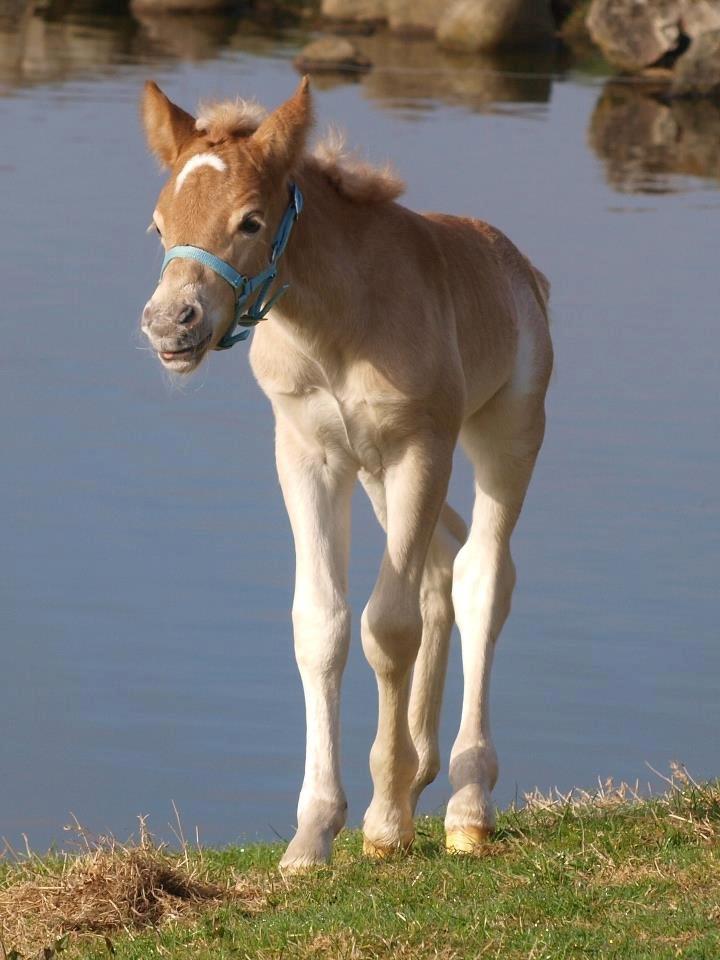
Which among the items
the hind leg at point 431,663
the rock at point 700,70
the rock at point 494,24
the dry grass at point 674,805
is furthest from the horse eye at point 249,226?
the rock at point 494,24

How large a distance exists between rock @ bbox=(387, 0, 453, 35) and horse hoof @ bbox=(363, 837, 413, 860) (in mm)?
32117

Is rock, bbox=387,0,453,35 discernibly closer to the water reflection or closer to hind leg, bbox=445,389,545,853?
the water reflection

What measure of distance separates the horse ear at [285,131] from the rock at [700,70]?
992 inches

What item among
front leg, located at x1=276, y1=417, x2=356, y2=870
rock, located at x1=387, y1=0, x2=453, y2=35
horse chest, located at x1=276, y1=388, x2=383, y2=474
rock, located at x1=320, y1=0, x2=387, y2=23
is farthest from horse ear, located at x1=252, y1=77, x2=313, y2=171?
rock, located at x1=320, y1=0, x2=387, y2=23

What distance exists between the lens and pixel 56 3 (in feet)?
133

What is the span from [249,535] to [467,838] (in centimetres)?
575

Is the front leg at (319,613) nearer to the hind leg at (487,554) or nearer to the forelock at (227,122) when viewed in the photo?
the hind leg at (487,554)

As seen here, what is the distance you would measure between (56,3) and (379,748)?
36123mm

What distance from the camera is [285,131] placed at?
225 inches

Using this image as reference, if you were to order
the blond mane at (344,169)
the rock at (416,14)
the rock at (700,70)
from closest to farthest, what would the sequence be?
the blond mane at (344,169), the rock at (700,70), the rock at (416,14)

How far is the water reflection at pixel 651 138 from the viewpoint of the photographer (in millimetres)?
25000

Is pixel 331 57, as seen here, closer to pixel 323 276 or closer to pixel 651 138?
pixel 651 138

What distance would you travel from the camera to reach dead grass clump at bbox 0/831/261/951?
564 cm

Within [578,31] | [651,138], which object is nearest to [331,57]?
[651,138]
